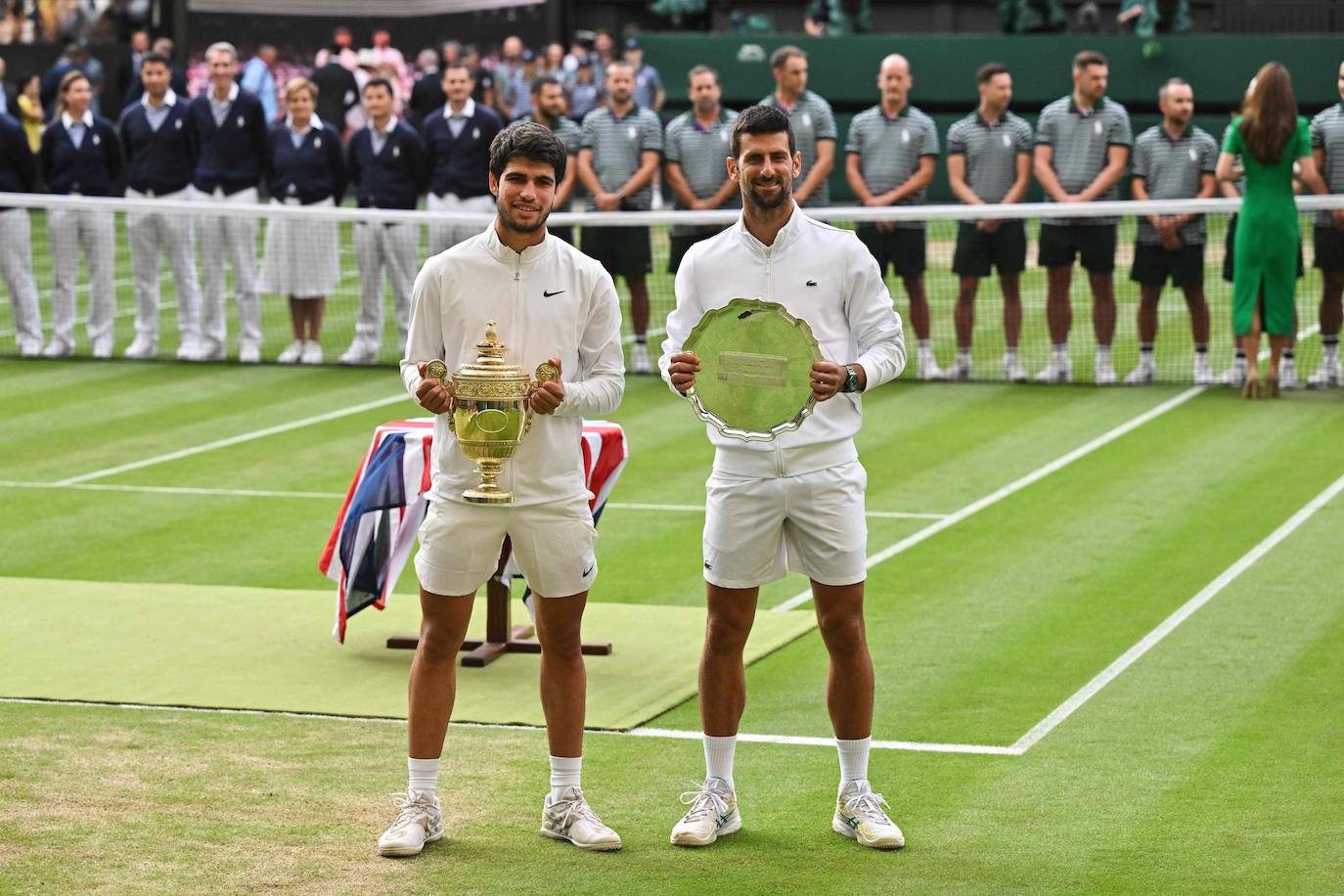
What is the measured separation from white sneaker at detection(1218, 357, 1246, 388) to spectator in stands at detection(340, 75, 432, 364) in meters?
6.70

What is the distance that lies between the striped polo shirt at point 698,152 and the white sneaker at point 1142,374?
12.0 ft

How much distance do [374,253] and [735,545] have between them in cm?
1222

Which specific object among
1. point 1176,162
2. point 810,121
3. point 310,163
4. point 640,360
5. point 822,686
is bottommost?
point 822,686

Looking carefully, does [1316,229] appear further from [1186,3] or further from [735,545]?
[1186,3]

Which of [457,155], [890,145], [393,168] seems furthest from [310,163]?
[890,145]

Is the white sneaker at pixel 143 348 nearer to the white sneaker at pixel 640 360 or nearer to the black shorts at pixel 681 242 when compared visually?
the white sneaker at pixel 640 360

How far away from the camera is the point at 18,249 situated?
62.9 ft

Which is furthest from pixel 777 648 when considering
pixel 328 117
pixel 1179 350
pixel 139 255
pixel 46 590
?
pixel 328 117

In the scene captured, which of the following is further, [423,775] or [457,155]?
[457,155]

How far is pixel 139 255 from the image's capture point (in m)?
Answer: 19.1

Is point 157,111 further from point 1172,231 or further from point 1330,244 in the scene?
point 1330,244

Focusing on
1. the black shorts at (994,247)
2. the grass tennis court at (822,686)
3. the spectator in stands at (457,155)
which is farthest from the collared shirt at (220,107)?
the black shorts at (994,247)

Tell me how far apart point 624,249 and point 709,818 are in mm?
11354

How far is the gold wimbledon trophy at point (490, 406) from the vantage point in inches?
250
